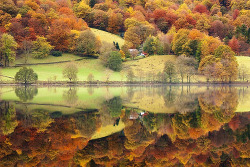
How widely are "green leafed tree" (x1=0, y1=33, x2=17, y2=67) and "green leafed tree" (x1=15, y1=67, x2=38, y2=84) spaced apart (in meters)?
11.7

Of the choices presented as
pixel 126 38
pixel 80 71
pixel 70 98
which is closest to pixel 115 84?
pixel 80 71

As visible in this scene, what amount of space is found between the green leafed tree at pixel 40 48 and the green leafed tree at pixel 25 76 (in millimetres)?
17082

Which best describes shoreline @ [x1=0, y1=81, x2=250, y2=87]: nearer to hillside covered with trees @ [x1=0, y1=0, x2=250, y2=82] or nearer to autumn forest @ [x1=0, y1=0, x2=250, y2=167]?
autumn forest @ [x1=0, y1=0, x2=250, y2=167]

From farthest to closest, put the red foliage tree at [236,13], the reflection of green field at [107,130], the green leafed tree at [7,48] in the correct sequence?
the red foliage tree at [236,13] → the green leafed tree at [7,48] → the reflection of green field at [107,130]

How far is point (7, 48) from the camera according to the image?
8506 centimetres

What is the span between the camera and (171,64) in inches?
3361

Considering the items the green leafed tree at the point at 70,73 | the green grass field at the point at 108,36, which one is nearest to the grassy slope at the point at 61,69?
the green leafed tree at the point at 70,73

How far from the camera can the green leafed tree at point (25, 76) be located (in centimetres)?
7538

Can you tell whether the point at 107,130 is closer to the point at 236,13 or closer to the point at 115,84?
the point at 115,84

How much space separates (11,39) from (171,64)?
47072mm

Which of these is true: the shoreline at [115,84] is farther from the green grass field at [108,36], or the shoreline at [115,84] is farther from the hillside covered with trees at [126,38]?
the green grass field at [108,36]

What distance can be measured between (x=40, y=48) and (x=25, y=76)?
1891 centimetres

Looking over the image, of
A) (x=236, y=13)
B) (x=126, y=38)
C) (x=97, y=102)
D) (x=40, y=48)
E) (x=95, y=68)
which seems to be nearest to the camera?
(x=97, y=102)

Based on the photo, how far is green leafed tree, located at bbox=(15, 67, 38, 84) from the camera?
2968 inches
